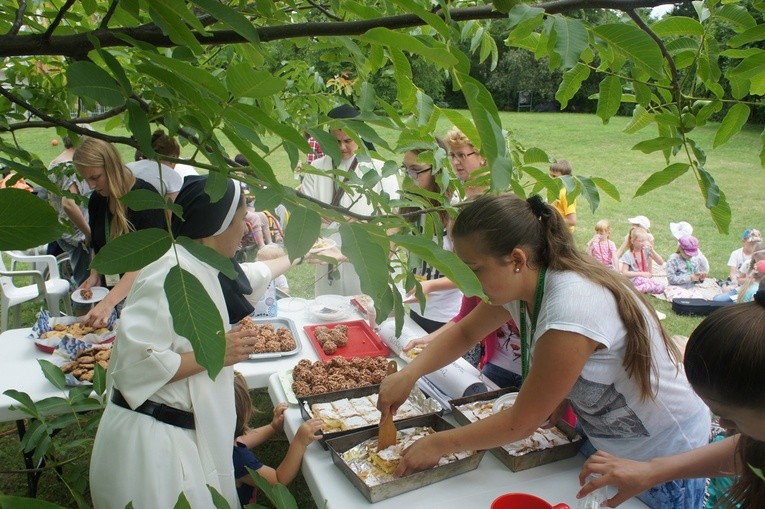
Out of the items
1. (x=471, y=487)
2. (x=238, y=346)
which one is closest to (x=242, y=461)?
(x=238, y=346)

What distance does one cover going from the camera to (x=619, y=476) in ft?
5.46

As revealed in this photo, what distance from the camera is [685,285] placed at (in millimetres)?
7465

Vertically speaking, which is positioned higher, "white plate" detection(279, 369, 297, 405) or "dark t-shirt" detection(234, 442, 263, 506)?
"white plate" detection(279, 369, 297, 405)

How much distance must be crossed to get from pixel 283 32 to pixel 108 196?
344 centimetres

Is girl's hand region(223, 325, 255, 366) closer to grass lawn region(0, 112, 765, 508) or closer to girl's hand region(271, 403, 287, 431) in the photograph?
girl's hand region(271, 403, 287, 431)

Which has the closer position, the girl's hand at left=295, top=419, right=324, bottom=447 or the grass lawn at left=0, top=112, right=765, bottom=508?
the girl's hand at left=295, top=419, right=324, bottom=447

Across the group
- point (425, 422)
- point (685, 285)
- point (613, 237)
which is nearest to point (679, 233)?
point (685, 285)

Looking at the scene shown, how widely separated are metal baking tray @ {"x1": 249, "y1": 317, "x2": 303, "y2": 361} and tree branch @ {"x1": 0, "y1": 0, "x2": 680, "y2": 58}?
7.74 feet

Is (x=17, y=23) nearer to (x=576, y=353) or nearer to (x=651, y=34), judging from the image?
(x=651, y=34)

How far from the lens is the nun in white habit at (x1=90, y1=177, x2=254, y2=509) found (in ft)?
6.55

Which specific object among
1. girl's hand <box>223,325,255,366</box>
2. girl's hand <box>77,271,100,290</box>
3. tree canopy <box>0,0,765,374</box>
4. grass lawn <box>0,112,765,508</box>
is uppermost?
tree canopy <box>0,0,765,374</box>

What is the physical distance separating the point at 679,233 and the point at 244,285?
22.9ft

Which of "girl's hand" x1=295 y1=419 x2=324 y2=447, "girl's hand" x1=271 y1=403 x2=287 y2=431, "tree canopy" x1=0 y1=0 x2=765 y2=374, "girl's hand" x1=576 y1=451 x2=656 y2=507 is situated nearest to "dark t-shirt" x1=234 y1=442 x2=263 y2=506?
"girl's hand" x1=271 y1=403 x2=287 y2=431

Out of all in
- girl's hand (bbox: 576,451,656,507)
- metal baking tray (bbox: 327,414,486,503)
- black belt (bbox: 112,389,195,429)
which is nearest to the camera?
girl's hand (bbox: 576,451,656,507)
